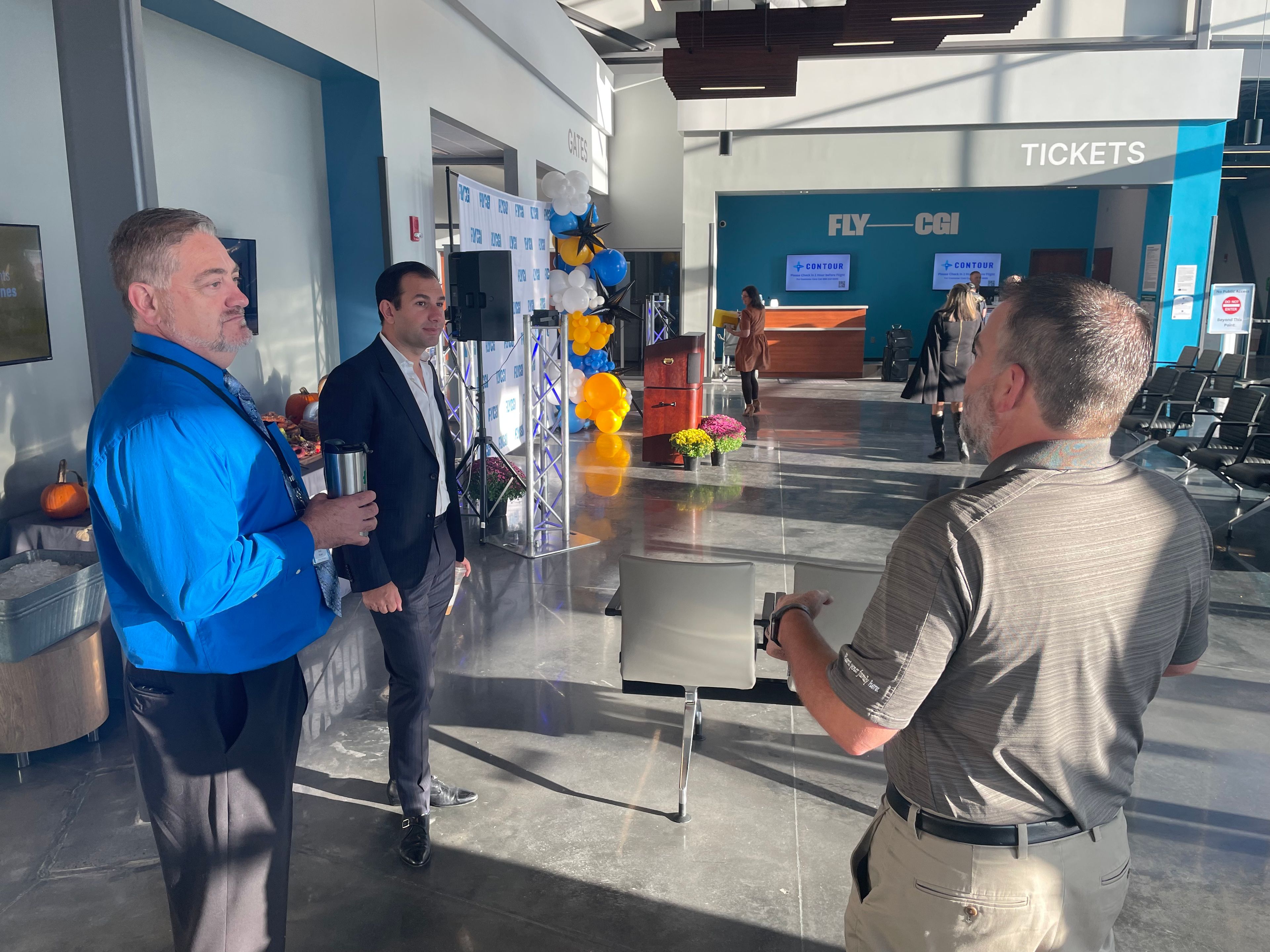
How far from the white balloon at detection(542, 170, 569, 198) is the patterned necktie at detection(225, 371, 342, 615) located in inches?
334

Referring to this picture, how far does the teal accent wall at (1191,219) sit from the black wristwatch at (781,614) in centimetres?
1367

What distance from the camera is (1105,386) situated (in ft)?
3.96

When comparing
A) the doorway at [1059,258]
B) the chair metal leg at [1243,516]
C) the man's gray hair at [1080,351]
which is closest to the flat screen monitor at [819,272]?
the doorway at [1059,258]

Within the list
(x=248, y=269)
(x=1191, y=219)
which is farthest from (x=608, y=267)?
(x=1191, y=219)

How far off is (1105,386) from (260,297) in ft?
18.4

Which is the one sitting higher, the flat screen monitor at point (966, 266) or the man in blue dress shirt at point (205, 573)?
the flat screen monitor at point (966, 266)

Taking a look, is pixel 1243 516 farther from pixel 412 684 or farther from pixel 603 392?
pixel 603 392

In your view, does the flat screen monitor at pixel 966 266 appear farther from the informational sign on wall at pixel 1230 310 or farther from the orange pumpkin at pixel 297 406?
the orange pumpkin at pixel 297 406

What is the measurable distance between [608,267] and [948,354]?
403cm

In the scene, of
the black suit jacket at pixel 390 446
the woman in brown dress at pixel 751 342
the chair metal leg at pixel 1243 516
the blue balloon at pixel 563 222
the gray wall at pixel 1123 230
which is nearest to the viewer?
the black suit jacket at pixel 390 446

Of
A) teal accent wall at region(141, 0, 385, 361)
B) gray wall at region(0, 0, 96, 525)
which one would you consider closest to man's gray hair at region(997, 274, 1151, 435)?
gray wall at region(0, 0, 96, 525)

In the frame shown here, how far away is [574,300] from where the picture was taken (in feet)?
32.3

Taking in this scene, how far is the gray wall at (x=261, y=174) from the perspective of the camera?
493 cm

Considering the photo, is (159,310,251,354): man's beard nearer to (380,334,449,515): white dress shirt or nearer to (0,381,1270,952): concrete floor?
(380,334,449,515): white dress shirt
